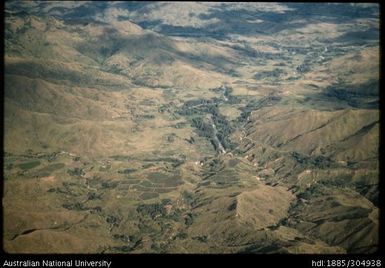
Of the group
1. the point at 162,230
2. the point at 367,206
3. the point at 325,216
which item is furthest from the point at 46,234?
the point at 367,206

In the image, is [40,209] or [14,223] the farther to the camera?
[40,209]

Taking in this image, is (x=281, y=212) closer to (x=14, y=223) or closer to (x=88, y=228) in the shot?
(x=88, y=228)
